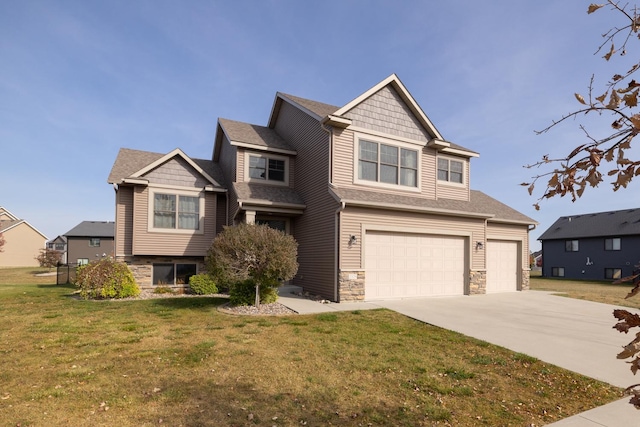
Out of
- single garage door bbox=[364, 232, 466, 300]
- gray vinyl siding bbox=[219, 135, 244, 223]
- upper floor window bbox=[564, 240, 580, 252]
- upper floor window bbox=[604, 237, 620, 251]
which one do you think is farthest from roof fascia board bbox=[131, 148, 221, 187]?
upper floor window bbox=[564, 240, 580, 252]

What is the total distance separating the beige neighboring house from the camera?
148ft

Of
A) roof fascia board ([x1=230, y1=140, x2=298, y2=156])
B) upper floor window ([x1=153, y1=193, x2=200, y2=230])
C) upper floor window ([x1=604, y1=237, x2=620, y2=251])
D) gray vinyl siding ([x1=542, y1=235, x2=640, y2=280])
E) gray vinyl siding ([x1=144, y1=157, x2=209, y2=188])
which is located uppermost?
roof fascia board ([x1=230, y1=140, x2=298, y2=156])

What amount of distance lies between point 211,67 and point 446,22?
9.16 metres

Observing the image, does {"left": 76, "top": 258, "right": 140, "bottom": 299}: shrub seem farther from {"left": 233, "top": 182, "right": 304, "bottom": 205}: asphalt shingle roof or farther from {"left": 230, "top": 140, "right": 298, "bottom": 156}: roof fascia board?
{"left": 230, "top": 140, "right": 298, "bottom": 156}: roof fascia board

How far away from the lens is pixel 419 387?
5.34m

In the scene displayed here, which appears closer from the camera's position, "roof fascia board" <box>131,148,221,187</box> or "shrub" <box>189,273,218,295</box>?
"shrub" <box>189,273,218,295</box>

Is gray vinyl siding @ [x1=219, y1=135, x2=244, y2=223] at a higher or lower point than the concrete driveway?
higher

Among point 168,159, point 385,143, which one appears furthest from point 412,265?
point 168,159

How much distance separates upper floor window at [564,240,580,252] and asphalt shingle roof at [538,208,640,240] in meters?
0.75

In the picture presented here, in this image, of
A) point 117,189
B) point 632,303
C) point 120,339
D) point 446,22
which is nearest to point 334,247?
point 120,339

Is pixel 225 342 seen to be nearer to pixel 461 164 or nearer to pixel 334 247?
pixel 334 247

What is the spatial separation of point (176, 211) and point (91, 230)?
32148mm

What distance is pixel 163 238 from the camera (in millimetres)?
15820

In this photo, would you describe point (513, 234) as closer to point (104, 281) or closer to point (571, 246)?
point (104, 281)
